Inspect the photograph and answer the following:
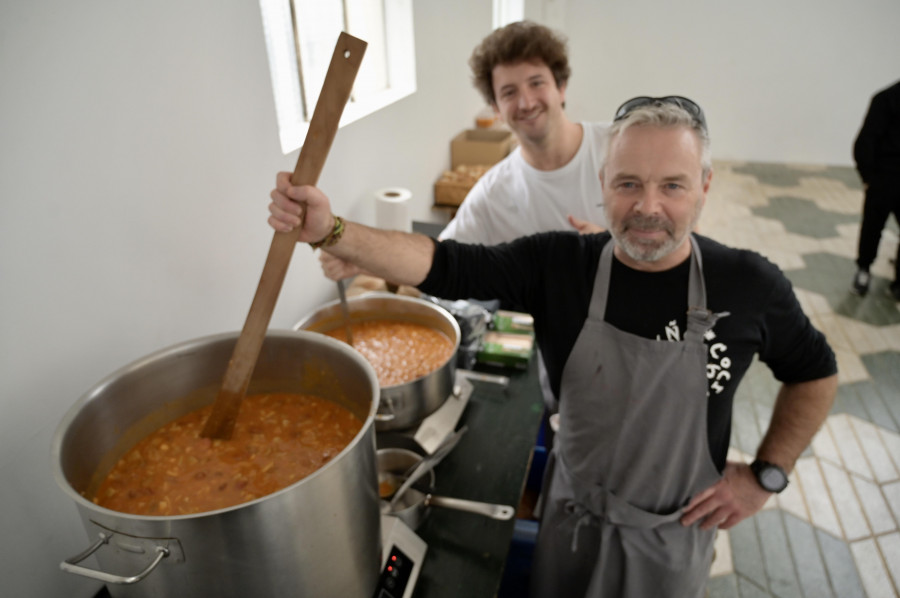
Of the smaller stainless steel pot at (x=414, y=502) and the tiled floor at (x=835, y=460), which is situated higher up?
the smaller stainless steel pot at (x=414, y=502)

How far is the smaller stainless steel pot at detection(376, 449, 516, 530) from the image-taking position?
141 centimetres

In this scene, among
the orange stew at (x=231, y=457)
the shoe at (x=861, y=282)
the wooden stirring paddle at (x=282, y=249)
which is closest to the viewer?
the wooden stirring paddle at (x=282, y=249)

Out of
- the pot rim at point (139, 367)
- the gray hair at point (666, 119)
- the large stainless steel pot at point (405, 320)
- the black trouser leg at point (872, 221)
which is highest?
the gray hair at point (666, 119)

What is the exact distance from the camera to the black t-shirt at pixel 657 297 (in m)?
1.39

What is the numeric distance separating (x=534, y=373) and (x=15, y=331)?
159 centimetres

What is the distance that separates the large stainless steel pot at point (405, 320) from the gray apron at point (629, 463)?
1.28ft

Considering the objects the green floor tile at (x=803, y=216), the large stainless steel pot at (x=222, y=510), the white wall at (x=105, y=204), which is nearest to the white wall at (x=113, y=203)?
the white wall at (x=105, y=204)

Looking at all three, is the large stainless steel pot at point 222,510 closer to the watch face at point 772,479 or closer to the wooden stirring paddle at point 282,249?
the wooden stirring paddle at point 282,249

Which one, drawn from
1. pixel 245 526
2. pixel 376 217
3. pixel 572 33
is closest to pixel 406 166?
pixel 376 217

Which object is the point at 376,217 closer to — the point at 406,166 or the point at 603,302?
the point at 406,166

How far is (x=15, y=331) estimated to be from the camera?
104 centimetres

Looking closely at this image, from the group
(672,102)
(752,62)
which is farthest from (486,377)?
(752,62)

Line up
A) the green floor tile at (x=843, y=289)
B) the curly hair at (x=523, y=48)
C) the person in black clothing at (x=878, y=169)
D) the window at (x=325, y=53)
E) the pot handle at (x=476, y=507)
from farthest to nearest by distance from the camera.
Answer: the green floor tile at (x=843, y=289) → the person in black clothing at (x=878, y=169) → the window at (x=325, y=53) → the curly hair at (x=523, y=48) → the pot handle at (x=476, y=507)

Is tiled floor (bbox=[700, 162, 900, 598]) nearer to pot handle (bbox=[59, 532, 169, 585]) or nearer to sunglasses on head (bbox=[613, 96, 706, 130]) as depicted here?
sunglasses on head (bbox=[613, 96, 706, 130])
